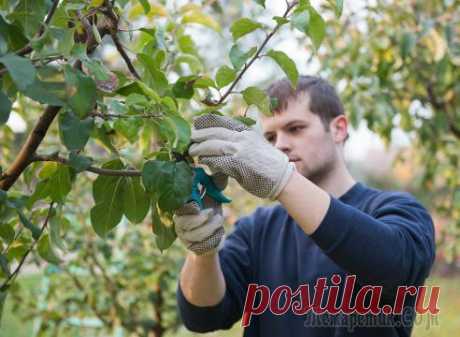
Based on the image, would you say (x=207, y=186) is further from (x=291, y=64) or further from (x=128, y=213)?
(x=291, y=64)

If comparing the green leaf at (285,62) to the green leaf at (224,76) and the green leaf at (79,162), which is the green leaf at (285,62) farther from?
the green leaf at (79,162)

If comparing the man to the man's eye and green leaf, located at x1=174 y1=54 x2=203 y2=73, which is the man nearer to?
the man's eye

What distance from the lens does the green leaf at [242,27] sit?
3.33 feet

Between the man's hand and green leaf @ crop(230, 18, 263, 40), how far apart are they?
164 mm

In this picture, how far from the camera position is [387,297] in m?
1.53

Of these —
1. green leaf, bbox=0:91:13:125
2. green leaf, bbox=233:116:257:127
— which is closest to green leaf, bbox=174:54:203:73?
green leaf, bbox=233:116:257:127

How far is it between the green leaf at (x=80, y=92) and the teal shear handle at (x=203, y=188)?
1.11ft

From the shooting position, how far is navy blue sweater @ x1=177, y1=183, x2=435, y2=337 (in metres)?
1.23

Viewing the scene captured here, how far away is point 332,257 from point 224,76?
1.51 feet

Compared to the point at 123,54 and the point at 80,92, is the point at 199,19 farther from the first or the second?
the point at 80,92

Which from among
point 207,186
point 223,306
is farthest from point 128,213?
point 223,306

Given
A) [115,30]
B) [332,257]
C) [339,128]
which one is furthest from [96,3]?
[339,128]

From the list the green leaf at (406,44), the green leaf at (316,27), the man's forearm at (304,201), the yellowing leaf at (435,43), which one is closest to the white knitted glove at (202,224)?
the man's forearm at (304,201)

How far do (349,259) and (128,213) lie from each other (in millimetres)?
463
